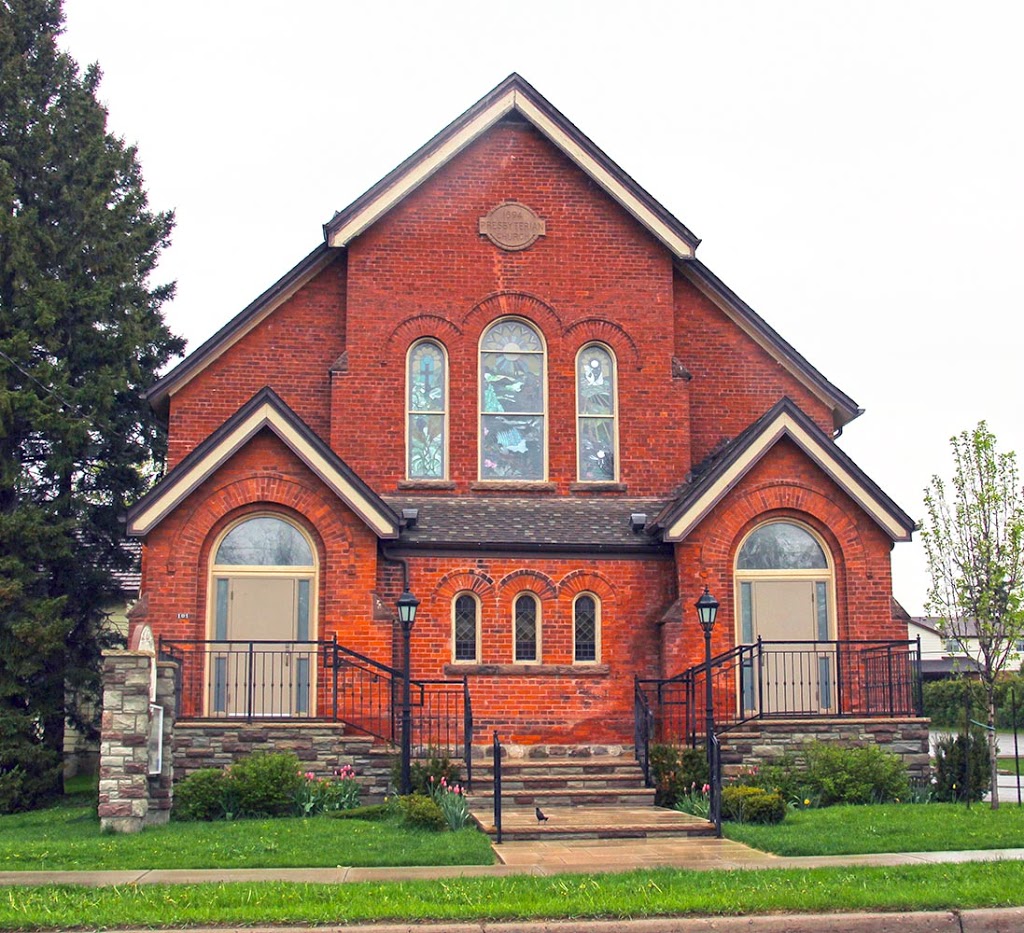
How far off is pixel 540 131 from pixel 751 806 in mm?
12023

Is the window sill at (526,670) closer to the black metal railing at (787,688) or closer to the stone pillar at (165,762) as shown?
the black metal railing at (787,688)

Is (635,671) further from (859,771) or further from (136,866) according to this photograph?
(136,866)

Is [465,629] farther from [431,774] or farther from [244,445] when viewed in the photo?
[244,445]

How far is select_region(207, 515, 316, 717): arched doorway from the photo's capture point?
19516 mm

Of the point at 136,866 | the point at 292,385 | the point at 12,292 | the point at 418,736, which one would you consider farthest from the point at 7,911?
the point at 12,292

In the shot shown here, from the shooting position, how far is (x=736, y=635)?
2030cm

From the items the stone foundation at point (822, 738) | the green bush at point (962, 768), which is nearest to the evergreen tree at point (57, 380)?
the stone foundation at point (822, 738)

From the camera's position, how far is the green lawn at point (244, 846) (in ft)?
41.3

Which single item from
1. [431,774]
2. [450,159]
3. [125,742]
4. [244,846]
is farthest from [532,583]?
[244,846]

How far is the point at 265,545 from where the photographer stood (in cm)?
1989

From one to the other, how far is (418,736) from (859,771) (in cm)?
632

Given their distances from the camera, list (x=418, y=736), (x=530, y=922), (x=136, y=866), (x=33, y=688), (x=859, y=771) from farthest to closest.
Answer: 1. (x=33, y=688)
2. (x=418, y=736)
3. (x=859, y=771)
4. (x=136, y=866)
5. (x=530, y=922)

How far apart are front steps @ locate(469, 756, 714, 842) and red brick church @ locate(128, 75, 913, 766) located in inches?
41.8

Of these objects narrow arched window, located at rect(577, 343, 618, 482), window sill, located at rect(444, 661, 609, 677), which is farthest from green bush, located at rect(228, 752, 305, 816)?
narrow arched window, located at rect(577, 343, 618, 482)
